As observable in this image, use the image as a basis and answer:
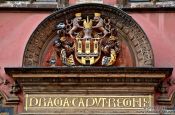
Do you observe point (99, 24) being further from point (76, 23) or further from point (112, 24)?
point (76, 23)

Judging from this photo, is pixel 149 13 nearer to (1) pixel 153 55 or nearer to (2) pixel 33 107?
(1) pixel 153 55

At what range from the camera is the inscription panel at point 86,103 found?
45.0ft

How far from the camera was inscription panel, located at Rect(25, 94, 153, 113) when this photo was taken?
1372cm

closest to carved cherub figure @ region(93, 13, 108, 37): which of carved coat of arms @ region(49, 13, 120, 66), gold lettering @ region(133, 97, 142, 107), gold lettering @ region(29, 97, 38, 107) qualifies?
carved coat of arms @ region(49, 13, 120, 66)

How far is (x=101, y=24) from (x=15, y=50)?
194 cm

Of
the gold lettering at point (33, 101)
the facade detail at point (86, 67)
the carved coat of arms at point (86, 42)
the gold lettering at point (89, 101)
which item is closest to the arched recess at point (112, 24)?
the facade detail at point (86, 67)

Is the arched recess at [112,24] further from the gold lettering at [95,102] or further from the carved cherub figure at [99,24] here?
the gold lettering at [95,102]

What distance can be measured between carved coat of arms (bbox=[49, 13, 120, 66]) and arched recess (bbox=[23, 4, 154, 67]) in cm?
12

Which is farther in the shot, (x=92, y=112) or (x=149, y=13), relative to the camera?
(x=149, y=13)

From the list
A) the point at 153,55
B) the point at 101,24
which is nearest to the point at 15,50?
the point at 101,24

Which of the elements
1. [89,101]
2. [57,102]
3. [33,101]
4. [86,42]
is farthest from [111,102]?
[33,101]

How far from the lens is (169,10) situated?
14.5 m

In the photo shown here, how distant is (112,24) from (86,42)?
2.32 feet

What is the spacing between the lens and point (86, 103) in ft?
45.2
